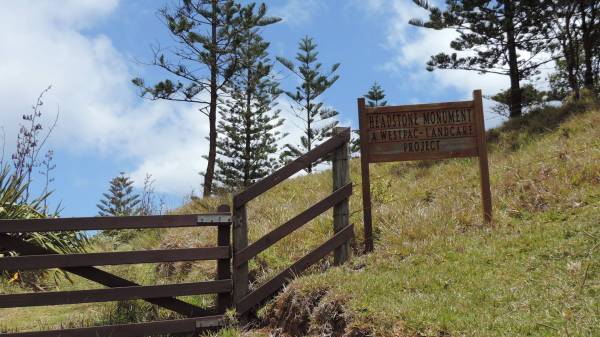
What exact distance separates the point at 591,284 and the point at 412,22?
16544 millimetres

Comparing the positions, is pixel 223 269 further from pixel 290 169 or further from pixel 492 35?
pixel 492 35

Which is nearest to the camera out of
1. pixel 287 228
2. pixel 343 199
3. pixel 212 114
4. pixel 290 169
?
pixel 287 228

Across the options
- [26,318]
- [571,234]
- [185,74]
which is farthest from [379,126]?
[185,74]

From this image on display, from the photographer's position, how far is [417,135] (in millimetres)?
7680

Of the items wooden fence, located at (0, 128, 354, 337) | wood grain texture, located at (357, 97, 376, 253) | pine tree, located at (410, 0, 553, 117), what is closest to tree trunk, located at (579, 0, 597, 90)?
pine tree, located at (410, 0, 553, 117)

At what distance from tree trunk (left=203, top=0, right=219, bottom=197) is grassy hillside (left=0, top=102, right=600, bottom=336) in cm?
828

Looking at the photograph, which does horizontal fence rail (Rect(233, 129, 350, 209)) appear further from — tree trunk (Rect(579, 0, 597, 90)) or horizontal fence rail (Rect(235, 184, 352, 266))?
tree trunk (Rect(579, 0, 597, 90))

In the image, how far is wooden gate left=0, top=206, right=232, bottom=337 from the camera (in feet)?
20.6

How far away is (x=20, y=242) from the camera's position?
21.8 feet

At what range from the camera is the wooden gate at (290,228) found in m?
6.65

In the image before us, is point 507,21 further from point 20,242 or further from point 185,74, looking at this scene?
point 20,242

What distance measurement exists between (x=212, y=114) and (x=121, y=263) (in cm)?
1411

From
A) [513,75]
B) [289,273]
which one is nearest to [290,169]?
[289,273]

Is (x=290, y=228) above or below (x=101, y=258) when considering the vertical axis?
above
